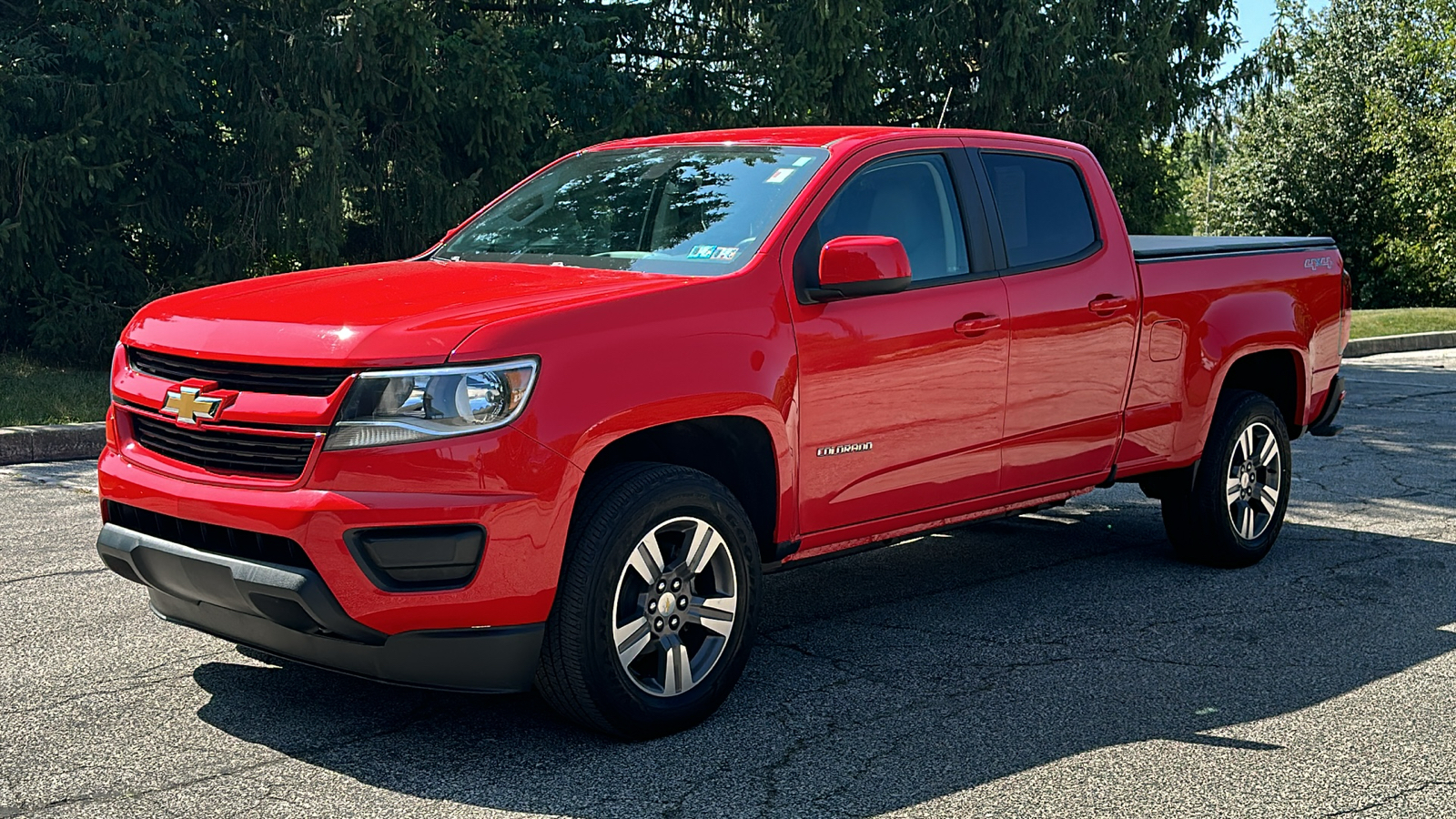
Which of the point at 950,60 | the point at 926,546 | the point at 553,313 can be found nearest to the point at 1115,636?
the point at 926,546

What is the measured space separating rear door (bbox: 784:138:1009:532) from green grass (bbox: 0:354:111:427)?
665 centimetres

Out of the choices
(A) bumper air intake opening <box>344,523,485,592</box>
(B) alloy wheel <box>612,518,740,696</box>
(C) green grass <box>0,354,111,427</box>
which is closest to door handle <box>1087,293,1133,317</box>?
(B) alloy wheel <box>612,518,740,696</box>

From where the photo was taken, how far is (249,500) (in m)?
4.16

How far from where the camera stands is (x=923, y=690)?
5.08 meters

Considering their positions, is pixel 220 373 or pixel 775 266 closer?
pixel 220 373

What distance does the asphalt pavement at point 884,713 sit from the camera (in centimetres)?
410

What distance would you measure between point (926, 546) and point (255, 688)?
356 centimetres

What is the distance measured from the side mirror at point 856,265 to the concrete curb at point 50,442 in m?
6.62

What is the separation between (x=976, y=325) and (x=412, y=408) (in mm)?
2305

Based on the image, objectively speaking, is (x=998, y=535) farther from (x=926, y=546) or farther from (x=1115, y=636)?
(x=1115, y=636)

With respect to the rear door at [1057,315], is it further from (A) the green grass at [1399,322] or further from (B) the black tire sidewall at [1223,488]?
(A) the green grass at [1399,322]

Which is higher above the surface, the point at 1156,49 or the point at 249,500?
the point at 1156,49

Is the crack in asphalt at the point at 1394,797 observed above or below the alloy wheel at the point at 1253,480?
below

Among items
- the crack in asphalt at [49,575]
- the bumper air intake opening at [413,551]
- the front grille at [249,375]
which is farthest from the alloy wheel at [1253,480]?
the crack in asphalt at [49,575]
